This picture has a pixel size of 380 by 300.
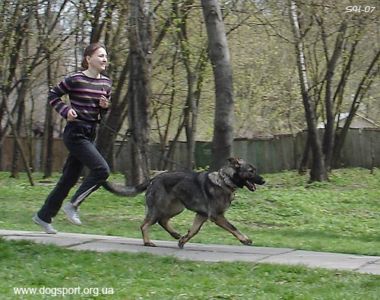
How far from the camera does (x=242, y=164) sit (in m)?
10.1

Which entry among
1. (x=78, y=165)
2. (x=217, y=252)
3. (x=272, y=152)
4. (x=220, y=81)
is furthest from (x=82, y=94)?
(x=272, y=152)

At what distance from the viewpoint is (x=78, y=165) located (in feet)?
32.9

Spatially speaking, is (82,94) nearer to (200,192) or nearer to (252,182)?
(200,192)

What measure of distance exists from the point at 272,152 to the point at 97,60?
A: 30.3 metres

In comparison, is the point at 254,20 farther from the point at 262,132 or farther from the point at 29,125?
the point at 262,132

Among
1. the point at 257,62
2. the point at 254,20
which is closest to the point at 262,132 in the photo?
the point at 257,62

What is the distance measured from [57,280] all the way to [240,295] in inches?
68.0

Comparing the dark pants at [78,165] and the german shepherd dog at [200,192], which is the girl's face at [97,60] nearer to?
the dark pants at [78,165]

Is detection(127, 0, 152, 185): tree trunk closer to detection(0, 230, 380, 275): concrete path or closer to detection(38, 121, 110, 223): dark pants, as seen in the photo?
detection(0, 230, 380, 275): concrete path

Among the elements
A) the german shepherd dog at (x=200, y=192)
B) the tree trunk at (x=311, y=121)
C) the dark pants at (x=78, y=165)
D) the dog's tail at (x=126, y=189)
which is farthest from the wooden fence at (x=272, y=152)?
the dark pants at (x=78, y=165)

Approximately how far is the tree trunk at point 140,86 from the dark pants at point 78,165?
26.1 feet

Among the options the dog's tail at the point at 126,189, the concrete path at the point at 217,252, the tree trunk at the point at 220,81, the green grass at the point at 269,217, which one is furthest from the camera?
the tree trunk at the point at 220,81

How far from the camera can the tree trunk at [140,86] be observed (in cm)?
1805

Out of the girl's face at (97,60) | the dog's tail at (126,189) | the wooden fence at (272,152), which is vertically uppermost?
the girl's face at (97,60)
